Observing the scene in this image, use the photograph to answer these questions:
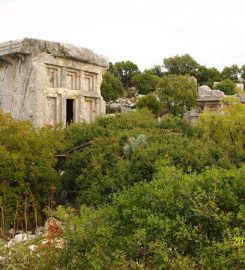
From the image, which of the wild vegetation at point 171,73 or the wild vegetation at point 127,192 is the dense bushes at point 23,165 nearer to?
the wild vegetation at point 127,192

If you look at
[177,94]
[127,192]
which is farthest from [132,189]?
[177,94]

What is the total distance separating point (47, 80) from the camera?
1194 cm

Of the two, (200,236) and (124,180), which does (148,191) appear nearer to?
(200,236)

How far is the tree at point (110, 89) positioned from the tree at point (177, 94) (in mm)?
11756

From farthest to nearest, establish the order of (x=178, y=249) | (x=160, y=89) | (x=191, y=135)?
1. (x=160, y=89)
2. (x=191, y=135)
3. (x=178, y=249)

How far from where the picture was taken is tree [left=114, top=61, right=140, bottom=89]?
6097 centimetres

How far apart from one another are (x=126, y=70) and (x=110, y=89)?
57.6ft

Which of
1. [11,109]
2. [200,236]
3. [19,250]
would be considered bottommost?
[19,250]

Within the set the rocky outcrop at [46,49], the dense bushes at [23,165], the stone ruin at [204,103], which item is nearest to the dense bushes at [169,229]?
the dense bushes at [23,165]

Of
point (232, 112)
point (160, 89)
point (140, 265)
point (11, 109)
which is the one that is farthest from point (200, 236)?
point (160, 89)

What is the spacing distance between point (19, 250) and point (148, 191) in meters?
1.31

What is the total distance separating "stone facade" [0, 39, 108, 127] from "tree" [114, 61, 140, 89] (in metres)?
47.7

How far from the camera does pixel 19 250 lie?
180 inches

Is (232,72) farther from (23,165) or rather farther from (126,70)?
(23,165)
